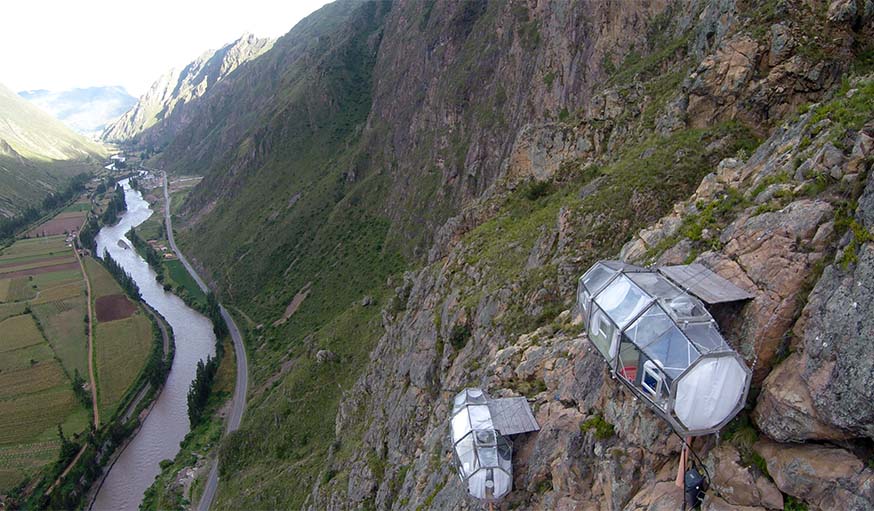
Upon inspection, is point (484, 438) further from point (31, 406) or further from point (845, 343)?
point (31, 406)

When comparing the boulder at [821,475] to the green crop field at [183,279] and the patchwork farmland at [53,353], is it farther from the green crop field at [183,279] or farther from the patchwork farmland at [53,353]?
the green crop field at [183,279]

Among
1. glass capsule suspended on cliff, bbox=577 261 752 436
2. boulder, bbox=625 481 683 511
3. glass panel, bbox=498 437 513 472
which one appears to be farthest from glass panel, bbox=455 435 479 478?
glass capsule suspended on cliff, bbox=577 261 752 436

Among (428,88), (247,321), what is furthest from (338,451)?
(428,88)

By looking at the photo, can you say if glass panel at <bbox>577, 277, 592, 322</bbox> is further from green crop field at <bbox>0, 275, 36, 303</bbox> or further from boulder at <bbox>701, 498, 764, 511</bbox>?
green crop field at <bbox>0, 275, 36, 303</bbox>

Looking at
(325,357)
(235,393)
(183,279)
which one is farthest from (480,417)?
(183,279)

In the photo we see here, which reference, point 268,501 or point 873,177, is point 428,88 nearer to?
point 268,501

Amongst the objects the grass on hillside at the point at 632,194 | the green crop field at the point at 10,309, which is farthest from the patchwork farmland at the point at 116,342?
the grass on hillside at the point at 632,194
